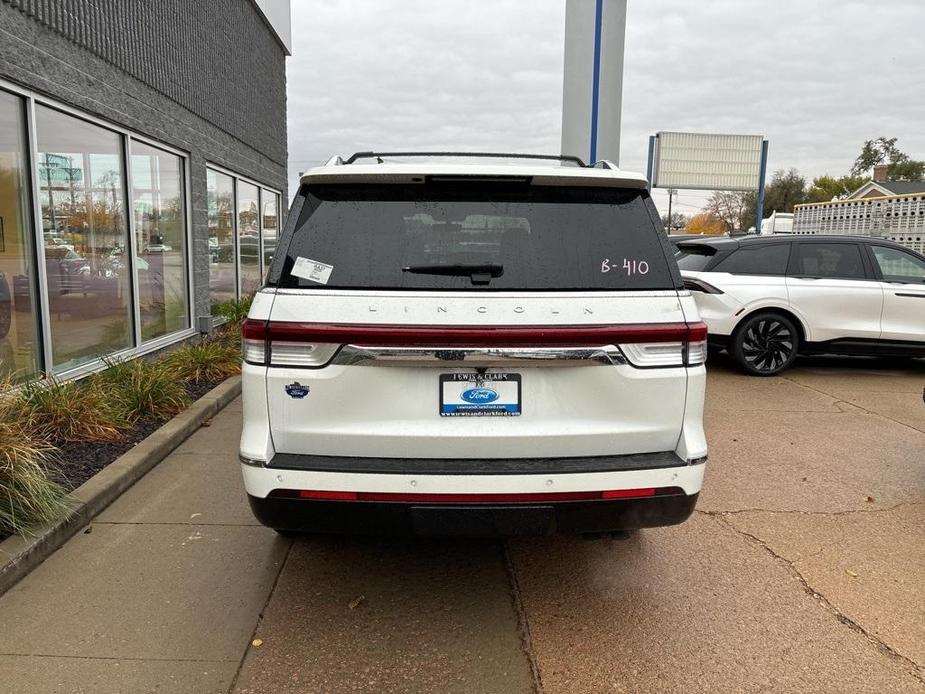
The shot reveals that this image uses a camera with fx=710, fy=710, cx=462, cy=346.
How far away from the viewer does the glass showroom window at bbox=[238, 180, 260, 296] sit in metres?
12.7

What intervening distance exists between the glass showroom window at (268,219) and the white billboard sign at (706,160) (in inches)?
456

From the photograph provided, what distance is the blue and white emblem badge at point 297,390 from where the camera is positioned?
106 inches

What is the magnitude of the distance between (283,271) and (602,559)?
2.24m

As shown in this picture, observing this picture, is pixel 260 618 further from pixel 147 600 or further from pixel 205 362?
pixel 205 362

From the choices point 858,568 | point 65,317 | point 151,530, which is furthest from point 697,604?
point 65,317

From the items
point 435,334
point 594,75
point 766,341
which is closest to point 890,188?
point 766,341

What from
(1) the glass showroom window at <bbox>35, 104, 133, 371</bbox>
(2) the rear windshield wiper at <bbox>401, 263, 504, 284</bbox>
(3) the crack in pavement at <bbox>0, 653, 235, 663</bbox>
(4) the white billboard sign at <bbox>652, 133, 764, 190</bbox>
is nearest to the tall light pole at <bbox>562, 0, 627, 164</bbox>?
(1) the glass showroom window at <bbox>35, 104, 133, 371</bbox>

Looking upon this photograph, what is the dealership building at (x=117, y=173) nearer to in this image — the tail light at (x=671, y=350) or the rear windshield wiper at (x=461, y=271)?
the rear windshield wiper at (x=461, y=271)

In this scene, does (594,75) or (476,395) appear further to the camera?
(594,75)

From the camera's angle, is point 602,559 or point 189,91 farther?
point 189,91

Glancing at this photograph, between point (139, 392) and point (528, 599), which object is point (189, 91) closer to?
point (139, 392)

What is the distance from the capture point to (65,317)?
21.7 ft

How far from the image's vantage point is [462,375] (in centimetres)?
271

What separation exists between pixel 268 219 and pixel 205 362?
7645mm
